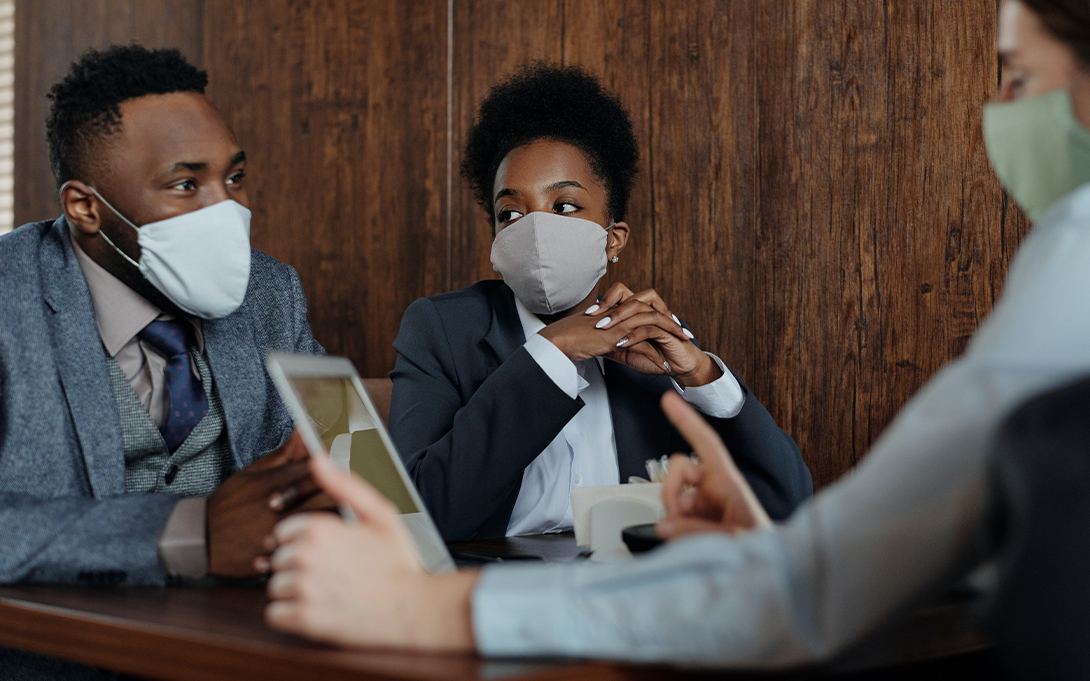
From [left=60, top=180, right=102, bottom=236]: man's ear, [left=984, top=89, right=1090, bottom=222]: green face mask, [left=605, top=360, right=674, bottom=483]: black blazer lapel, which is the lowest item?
[left=605, top=360, right=674, bottom=483]: black blazer lapel

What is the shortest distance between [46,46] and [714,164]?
9.42 ft

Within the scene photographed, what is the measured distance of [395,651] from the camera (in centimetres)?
66

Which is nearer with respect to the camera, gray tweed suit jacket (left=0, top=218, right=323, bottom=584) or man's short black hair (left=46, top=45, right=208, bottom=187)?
gray tweed suit jacket (left=0, top=218, right=323, bottom=584)

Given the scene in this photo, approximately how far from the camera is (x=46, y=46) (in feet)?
11.8

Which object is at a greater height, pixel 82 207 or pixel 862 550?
pixel 82 207

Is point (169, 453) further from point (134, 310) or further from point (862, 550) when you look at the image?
point (862, 550)

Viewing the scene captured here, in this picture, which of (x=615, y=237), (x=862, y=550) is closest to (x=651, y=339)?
(x=615, y=237)

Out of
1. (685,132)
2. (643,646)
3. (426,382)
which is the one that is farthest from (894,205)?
(643,646)

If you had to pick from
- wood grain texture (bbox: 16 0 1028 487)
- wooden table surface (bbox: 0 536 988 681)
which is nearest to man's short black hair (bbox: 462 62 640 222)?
wood grain texture (bbox: 16 0 1028 487)

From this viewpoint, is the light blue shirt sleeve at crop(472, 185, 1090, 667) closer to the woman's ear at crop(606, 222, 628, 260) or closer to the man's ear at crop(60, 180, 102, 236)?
the man's ear at crop(60, 180, 102, 236)

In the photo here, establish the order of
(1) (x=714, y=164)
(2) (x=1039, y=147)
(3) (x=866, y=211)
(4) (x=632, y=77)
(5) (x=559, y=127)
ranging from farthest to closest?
(4) (x=632, y=77)
(1) (x=714, y=164)
(3) (x=866, y=211)
(5) (x=559, y=127)
(2) (x=1039, y=147)

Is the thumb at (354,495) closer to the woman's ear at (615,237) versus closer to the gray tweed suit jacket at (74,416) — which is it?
the gray tweed suit jacket at (74,416)

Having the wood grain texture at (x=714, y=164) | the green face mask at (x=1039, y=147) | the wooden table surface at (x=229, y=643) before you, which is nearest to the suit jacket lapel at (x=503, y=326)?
the wood grain texture at (x=714, y=164)

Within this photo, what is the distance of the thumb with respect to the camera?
2.24 ft
